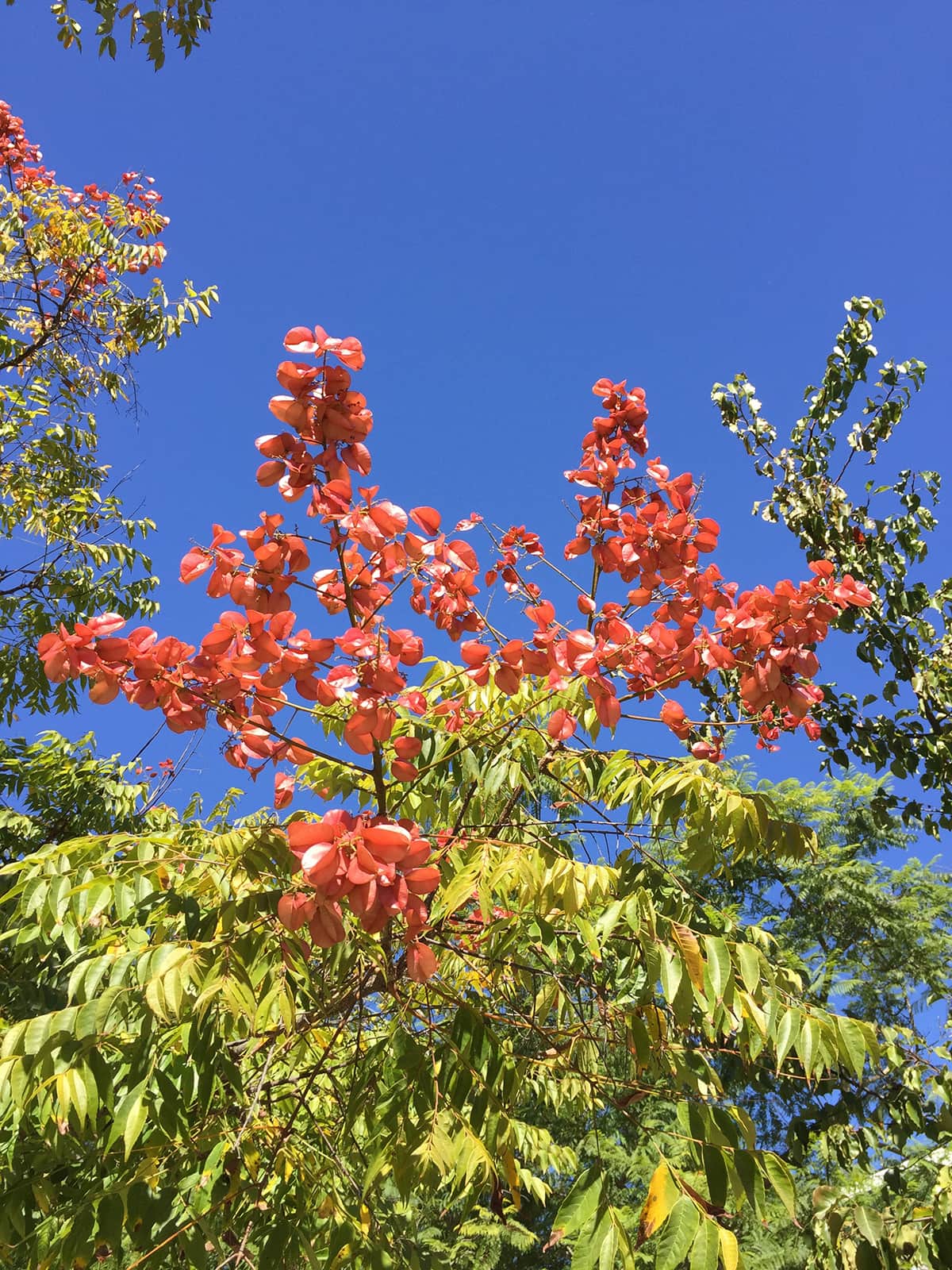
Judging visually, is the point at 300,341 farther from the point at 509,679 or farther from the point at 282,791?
the point at 282,791

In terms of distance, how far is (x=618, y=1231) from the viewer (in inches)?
61.7

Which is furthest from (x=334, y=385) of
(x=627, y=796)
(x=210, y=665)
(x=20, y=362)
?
(x=20, y=362)

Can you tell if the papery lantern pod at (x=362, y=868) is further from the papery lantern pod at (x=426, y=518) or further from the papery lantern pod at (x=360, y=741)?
the papery lantern pod at (x=426, y=518)

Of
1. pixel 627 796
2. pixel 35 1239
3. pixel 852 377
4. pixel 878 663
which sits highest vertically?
pixel 852 377

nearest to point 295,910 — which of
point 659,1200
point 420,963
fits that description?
point 420,963

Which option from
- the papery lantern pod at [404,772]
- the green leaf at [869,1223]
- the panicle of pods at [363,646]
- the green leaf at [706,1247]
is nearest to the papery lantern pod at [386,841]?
the panicle of pods at [363,646]

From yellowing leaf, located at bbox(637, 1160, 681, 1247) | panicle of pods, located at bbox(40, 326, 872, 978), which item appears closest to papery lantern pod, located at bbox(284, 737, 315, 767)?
panicle of pods, located at bbox(40, 326, 872, 978)

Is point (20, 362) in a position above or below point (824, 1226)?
above

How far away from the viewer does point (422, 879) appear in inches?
59.8

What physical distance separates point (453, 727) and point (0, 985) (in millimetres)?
2527

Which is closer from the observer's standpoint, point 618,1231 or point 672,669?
point 618,1231

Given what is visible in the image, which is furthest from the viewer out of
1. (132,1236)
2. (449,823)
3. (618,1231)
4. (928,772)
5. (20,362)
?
(20,362)

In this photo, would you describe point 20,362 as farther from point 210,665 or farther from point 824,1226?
point 824,1226

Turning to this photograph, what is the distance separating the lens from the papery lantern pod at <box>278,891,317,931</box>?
151 cm
